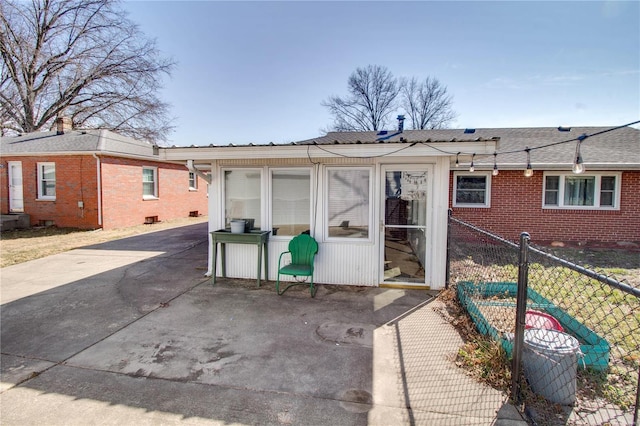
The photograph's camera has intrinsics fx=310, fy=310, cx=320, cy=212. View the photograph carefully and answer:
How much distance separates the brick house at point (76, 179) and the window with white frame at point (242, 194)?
898cm

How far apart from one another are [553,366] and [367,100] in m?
31.1

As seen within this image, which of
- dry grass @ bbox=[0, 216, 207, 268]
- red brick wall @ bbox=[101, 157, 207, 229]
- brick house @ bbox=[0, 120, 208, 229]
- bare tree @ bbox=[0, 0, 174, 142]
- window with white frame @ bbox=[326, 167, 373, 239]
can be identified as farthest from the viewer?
bare tree @ bbox=[0, 0, 174, 142]

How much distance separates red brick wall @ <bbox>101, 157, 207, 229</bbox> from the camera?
12547 millimetres

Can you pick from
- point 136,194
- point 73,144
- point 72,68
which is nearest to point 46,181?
point 73,144

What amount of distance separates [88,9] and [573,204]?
2869cm

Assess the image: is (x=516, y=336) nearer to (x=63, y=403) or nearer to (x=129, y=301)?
(x=63, y=403)

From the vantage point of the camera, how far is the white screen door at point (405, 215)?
5531 mm

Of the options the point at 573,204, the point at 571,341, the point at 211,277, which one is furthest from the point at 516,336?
the point at 573,204

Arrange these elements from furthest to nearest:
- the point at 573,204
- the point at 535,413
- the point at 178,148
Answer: the point at 573,204 < the point at 178,148 < the point at 535,413

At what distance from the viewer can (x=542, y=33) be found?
28.5 ft

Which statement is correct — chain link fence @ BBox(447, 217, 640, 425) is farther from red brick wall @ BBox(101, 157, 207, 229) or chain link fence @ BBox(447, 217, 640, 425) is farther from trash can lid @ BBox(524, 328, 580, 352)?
red brick wall @ BBox(101, 157, 207, 229)

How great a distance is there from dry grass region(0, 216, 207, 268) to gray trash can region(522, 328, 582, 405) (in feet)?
34.0

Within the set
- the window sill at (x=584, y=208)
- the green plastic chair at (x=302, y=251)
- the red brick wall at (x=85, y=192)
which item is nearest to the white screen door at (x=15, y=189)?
the red brick wall at (x=85, y=192)

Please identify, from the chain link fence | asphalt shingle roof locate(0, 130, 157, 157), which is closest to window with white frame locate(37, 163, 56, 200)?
asphalt shingle roof locate(0, 130, 157, 157)
